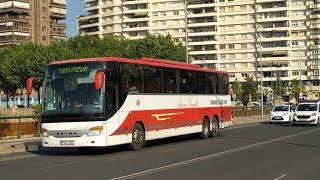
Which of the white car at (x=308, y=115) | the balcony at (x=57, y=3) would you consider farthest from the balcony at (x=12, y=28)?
the white car at (x=308, y=115)

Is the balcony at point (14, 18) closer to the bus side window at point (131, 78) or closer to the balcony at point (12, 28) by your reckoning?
the balcony at point (12, 28)

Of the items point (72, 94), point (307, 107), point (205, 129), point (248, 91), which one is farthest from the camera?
point (248, 91)

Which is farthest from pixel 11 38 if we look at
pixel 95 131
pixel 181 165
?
pixel 181 165

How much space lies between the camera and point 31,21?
122625 millimetres

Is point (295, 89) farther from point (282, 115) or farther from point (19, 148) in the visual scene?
point (19, 148)

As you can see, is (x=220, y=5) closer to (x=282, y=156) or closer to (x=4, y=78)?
(x=4, y=78)

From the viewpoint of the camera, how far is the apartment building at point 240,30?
415 ft

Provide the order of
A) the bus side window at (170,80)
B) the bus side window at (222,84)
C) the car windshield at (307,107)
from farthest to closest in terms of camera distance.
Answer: the car windshield at (307,107) → the bus side window at (222,84) → the bus side window at (170,80)

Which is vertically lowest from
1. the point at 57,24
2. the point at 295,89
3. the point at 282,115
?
the point at 282,115

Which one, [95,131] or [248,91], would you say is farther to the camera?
[248,91]

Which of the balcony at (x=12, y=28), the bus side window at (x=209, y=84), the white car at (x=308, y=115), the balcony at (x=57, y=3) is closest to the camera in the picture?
the bus side window at (x=209, y=84)

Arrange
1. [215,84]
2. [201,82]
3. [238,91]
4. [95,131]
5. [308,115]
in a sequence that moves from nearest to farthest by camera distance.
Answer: [95,131]
[201,82]
[215,84]
[308,115]
[238,91]

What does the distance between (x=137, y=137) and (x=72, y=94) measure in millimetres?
3281

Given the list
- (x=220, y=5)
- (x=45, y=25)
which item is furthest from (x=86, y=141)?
(x=220, y=5)
